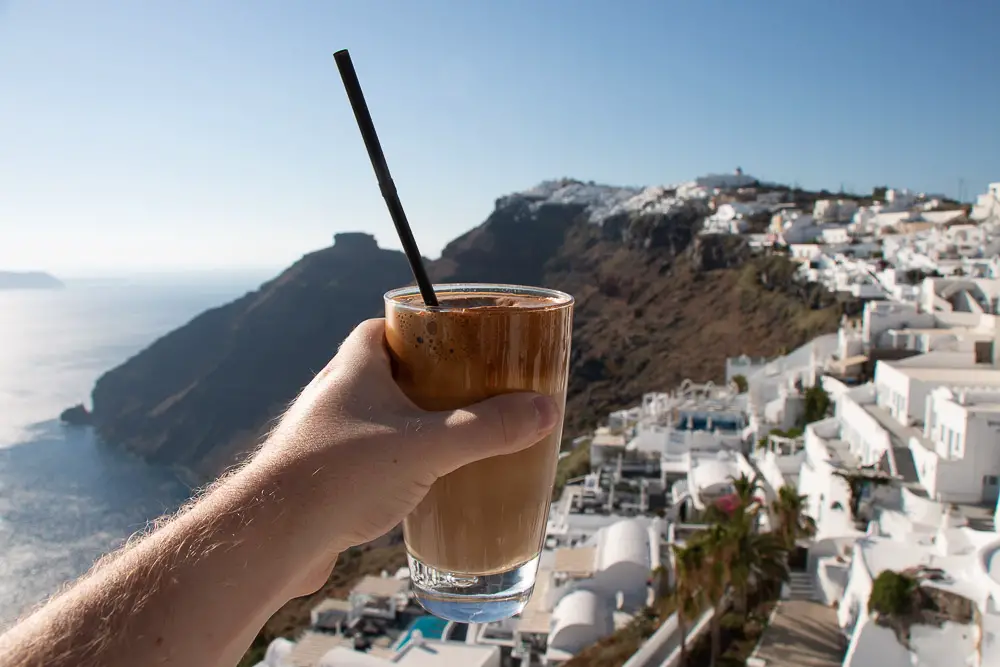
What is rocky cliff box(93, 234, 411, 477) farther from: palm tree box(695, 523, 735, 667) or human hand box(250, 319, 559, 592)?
human hand box(250, 319, 559, 592)

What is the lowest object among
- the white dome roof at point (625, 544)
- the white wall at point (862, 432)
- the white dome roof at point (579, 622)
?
the white dome roof at point (579, 622)

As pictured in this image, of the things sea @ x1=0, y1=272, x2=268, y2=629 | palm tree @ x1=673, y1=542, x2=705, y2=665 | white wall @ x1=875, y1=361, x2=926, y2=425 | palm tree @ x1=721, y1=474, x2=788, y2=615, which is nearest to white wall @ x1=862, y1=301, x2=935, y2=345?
white wall @ x1=875, y1=361, x2=926, y2=425

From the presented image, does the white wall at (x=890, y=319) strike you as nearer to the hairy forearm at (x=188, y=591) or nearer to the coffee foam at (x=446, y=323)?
the coffee foam at (x=446, y=323)

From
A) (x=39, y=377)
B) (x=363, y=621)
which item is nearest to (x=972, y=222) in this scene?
(x=363, y=621)

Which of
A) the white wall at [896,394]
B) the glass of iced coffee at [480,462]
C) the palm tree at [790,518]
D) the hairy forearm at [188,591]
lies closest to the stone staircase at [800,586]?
the palm tree at [790,518]

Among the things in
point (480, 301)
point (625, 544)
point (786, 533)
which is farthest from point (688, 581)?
point (480, 301)

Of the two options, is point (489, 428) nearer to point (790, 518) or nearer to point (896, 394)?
point (790, 518)

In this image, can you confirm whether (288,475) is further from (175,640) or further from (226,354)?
(226,354)
